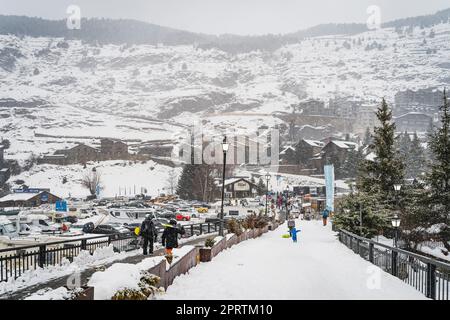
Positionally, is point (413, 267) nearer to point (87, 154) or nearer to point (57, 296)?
point (57, 296)

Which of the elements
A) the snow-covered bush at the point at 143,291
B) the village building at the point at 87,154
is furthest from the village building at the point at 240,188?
the snow-covered bush at the point at 143,291

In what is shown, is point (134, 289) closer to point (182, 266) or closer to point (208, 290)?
point (208, 290)

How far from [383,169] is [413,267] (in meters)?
25.5

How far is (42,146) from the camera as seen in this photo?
16562 cm

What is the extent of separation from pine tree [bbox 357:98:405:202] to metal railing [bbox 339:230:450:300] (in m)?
16.5

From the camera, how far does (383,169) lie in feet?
117

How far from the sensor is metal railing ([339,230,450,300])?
9.63 metres

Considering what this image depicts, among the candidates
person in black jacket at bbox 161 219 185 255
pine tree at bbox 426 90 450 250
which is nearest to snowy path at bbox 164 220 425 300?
person in black jacket at bbox 161 219 185 255

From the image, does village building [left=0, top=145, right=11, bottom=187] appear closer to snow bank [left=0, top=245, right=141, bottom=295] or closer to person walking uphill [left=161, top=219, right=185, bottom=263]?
snow bank [left=0, top=245, right=141, bottom=295]

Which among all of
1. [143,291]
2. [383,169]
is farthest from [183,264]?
[383,169]

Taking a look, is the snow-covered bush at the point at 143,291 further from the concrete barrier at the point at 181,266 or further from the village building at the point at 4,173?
the village building at the point at 4,173

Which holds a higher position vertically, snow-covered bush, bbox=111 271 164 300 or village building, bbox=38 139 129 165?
village building, bbox=38 139 129 165
